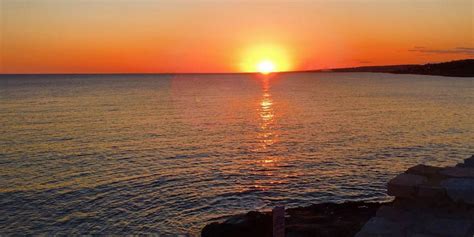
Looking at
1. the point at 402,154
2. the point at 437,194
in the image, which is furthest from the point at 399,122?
the point at 437,194

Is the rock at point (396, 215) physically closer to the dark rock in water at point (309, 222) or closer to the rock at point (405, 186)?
the rock at point (405, 186)

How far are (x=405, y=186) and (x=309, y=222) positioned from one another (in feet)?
31.3

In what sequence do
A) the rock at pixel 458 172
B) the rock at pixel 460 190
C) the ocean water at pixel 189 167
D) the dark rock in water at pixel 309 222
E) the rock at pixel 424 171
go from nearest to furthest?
the rock at pixel 460 190, the rock at pixel 458 172, the rock at pixel 424 171, the dark rock in water at pixel 309 222, the ocean water at pixel 189 167

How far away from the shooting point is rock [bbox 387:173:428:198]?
29.3 ft

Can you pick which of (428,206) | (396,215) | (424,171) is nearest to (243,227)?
(424,171)

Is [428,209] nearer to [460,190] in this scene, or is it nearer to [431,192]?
[431,192]

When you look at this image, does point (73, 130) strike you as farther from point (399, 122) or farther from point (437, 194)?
point (437, 194)

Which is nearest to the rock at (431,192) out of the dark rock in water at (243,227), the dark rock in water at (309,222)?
the dark rock in water at (309,222)

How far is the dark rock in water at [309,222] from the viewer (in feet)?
54.0

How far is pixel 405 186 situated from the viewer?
29.4ft

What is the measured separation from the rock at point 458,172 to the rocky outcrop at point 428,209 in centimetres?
2

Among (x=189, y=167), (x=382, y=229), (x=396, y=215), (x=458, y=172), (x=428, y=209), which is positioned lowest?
(x=189, y=167)

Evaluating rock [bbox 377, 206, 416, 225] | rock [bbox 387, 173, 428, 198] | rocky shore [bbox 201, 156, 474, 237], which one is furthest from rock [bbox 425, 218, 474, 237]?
rock [bbox 387, 173, 428, 198]

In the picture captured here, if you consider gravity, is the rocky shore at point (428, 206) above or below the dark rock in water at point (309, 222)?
above
